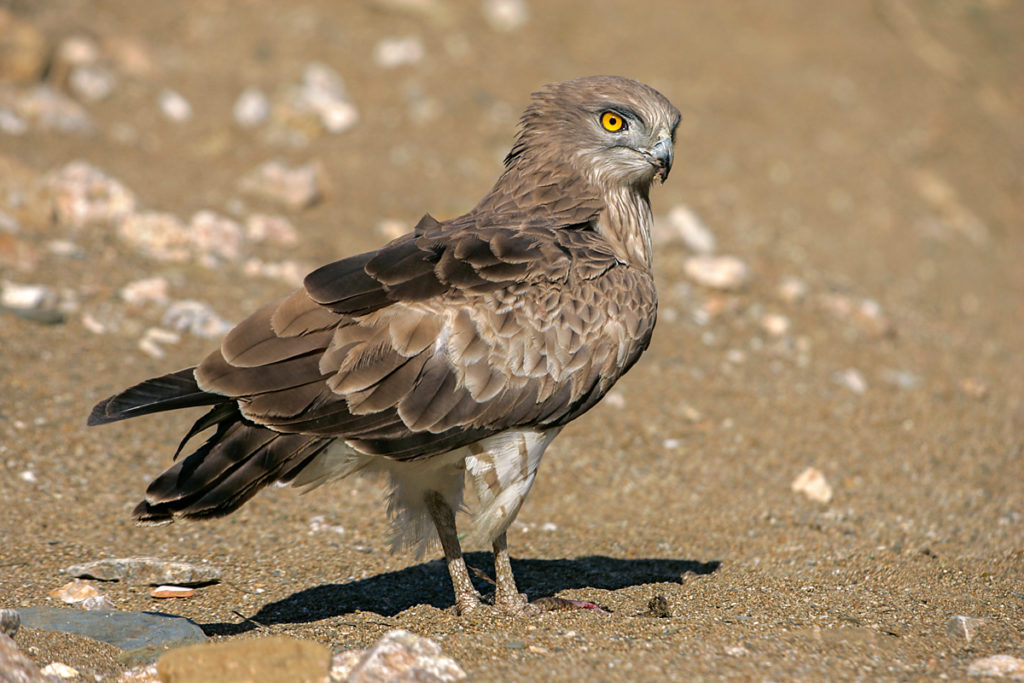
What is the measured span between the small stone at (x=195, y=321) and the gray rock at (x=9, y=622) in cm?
382

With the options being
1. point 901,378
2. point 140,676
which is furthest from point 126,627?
point 901,378

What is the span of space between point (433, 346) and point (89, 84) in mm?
7962

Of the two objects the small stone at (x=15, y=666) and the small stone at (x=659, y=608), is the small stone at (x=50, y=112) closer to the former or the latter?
the small stone at (x=15, y=666)

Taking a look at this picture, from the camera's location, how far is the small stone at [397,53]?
12.3 m

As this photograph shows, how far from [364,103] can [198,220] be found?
3096 millimetres

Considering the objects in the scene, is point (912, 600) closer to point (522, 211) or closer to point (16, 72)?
point (522, 211)

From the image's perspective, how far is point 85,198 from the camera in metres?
9.28

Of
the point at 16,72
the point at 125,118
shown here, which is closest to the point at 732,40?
the point at 125,118

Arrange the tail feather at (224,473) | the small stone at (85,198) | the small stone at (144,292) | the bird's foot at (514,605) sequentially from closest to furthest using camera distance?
the tail feather at (224,473), the bird's foot at (514,605), the small stone at (144,292), the small stone at (85,198)

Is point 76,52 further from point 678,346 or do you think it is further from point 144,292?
point 678,346

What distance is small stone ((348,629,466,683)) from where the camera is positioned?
3.93m

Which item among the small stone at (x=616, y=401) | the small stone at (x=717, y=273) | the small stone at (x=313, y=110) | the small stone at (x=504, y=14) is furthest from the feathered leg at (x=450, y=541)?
the small stone at (x=504, y=14)

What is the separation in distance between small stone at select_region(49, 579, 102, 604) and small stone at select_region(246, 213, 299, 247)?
14.5 ft

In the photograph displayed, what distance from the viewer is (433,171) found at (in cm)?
1094
